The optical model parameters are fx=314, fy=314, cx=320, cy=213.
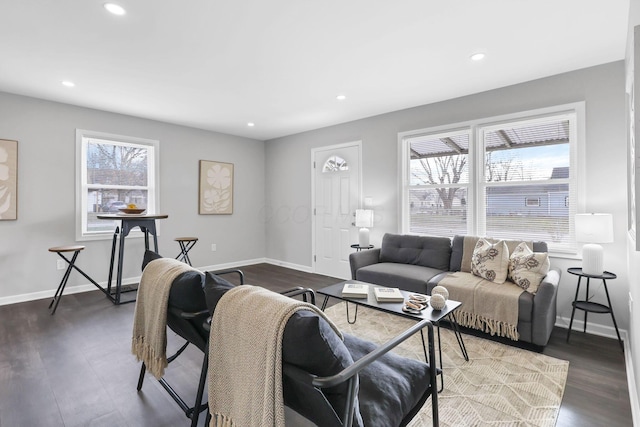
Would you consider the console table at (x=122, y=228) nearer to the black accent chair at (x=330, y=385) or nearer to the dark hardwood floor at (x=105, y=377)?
the dark hardwood floor at (x=105, y=377)

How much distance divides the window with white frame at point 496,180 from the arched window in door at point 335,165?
104 cm

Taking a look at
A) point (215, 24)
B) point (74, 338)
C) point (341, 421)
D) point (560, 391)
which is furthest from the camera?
point (74, 338)

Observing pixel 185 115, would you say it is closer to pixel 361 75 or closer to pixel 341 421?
pixel 361 75

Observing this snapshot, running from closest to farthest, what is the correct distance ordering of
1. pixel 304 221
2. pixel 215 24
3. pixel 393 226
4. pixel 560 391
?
1. pixel 560 391
2. pixel 215 24
3. pixel 393 226
4. pixel 304 221

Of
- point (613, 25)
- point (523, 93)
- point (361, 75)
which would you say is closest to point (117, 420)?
point (361, 75)

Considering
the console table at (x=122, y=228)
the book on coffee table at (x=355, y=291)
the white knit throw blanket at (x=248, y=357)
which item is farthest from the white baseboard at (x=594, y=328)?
the console table at (x=122, y=228)

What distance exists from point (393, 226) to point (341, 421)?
3.57 metres

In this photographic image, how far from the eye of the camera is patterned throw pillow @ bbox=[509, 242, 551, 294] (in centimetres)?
267

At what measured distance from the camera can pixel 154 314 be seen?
5.39 feet

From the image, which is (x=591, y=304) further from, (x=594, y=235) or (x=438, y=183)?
(x=438, y=183)

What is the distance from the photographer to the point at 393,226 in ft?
14.4

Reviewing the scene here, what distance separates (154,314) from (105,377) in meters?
1.00

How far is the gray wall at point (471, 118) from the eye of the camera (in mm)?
2803

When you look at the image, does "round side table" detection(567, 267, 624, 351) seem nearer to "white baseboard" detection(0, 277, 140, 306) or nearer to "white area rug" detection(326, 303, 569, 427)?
"white area rug" detection(326, 303, 569, 427)
